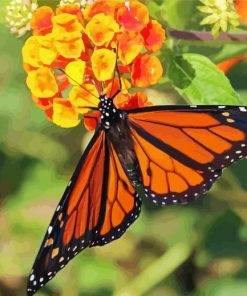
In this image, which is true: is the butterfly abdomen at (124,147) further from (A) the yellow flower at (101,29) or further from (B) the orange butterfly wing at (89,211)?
(A) the yellow flower at (101,29)

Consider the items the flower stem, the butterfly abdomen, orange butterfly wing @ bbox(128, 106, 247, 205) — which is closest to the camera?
orange butterfly wing @ bbox(128, 106, 247, 205)

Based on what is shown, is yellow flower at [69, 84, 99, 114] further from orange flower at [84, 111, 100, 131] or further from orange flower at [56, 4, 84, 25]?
orange flower at [56, 4, 84, 25]

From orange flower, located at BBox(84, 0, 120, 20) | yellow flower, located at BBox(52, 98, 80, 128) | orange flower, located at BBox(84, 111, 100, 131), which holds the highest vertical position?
orange flower, located at BBox(84, 0, 120, 20)

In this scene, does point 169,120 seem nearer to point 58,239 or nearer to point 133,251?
point 58,239

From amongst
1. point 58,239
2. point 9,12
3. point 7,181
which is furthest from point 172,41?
point 7,181

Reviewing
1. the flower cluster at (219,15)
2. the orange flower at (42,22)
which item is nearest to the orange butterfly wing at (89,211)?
the orange flower at (42,22)

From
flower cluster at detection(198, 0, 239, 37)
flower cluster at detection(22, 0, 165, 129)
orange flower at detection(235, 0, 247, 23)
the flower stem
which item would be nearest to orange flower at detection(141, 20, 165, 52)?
flower cluster at detection(22, 0, 165, 129)
